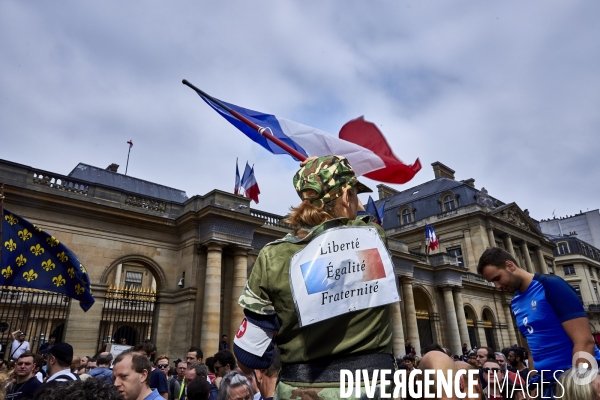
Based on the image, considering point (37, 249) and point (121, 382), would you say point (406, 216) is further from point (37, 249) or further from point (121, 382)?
point (121, 382)

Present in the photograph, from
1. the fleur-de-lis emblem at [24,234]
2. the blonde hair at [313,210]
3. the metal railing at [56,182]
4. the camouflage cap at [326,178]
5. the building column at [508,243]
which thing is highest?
the building column at [508,243]

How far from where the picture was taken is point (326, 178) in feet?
6.55

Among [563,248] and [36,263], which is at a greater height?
[563,248]

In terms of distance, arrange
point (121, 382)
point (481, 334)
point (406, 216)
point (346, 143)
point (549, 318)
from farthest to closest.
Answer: point (406, 216) → point (481, 334) → point (346, 143) → point (121, 382) → point (549, 318)

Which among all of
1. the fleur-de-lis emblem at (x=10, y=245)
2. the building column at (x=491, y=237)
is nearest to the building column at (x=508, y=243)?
the building column at (x=491, y=237)

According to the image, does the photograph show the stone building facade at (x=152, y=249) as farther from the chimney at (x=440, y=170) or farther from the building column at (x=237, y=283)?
the chimney at (x=440, y=170)

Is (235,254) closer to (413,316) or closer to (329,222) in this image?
(413,316)

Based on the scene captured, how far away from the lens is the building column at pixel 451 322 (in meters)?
23.9

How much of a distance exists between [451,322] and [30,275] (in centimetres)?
2340

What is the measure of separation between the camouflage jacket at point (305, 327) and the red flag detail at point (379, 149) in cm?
409

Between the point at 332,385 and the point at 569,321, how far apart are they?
5.91ft

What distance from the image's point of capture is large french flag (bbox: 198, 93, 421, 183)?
5.71 m

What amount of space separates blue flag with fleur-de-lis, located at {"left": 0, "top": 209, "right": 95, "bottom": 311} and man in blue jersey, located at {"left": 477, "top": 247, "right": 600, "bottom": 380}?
8000mm

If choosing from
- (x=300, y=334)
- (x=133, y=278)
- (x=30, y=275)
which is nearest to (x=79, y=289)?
(x=30, y=275)
